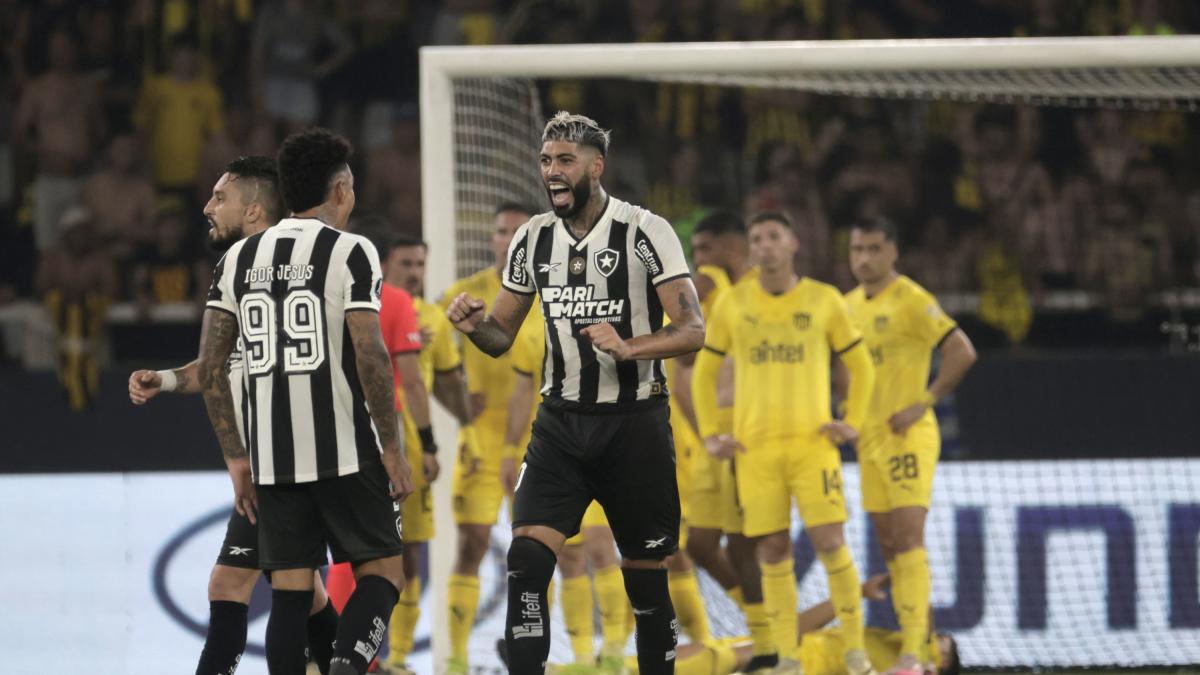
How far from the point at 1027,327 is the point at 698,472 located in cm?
410

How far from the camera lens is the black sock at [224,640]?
5527 mm

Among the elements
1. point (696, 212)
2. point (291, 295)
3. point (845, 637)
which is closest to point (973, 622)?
point (845, 637)

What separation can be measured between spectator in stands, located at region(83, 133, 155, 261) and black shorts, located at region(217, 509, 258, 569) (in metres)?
6.73

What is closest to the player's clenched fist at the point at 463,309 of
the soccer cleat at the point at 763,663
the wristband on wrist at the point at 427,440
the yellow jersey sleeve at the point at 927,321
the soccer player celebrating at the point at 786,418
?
the wristband on wrist at the point at 427,440

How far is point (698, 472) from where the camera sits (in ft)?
Answer: 27.3

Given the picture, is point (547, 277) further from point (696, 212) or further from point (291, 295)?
point (696, 212)

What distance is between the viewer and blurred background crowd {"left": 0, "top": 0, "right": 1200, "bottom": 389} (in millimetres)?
11867

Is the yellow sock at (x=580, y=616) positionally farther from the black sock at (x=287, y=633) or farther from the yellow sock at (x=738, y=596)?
the black sock at (x=287, y=633)

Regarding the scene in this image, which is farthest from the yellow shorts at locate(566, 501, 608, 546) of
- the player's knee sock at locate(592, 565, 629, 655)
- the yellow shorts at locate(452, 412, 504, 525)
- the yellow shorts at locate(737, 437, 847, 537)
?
A: the yellow shorts at locate(737, 437, 847, 537)

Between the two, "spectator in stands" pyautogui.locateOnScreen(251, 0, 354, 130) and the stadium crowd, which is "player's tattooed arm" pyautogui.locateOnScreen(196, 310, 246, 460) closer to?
the stadium crowd

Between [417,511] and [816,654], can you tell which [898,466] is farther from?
[417,511]

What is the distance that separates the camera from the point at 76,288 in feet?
38.7

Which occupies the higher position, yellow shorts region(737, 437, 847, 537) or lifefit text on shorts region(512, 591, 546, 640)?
yellow shorts region(737, 437, 847, 537)

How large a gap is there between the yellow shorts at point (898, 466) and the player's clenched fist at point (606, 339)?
3.17m
